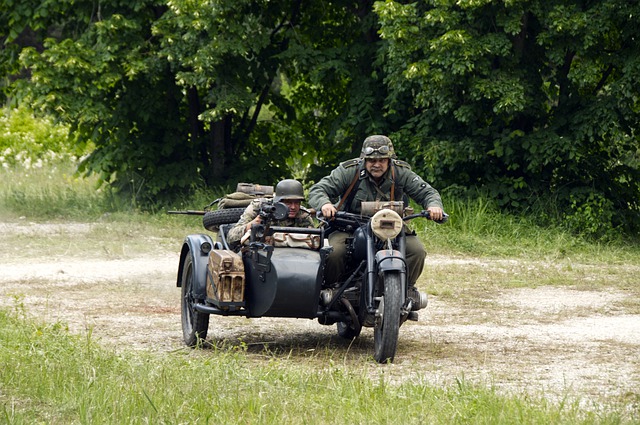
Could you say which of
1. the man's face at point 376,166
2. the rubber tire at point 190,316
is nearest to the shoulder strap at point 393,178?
the man's face at point 376,166

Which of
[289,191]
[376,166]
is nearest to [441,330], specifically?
[376,166]

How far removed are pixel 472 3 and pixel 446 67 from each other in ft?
3.64

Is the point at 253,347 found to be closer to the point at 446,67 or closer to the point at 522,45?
the point at 446,67

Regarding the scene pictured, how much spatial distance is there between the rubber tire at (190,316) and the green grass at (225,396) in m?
1.23

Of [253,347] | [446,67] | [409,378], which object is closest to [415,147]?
[446,67]

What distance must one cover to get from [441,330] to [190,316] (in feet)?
7.33

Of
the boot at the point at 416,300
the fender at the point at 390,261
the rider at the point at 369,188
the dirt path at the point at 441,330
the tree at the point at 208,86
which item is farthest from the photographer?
the tree at the point at 208,86

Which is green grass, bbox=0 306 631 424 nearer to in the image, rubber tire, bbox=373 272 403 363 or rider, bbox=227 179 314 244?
rubber tire, bbox=373 272 403 363

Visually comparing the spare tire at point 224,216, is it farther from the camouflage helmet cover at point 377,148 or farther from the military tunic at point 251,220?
the camouflage helmet cover at point 377,148

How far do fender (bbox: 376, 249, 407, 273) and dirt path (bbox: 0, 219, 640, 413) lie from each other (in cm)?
67

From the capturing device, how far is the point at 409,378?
23.7ft

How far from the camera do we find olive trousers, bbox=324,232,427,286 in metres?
8.76

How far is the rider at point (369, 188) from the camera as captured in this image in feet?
29.0

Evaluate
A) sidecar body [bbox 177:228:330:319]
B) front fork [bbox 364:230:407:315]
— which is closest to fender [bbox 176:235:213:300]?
sidecar body [bbox 177:228:330:319]
